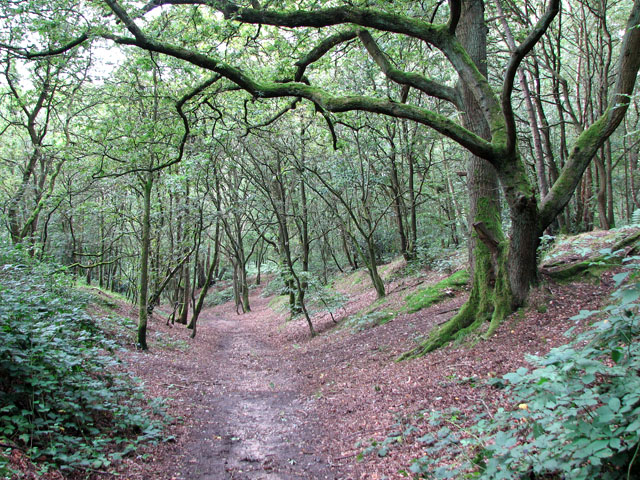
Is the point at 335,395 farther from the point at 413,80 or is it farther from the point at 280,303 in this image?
the point at 280,303

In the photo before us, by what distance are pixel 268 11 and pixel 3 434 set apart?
257 inches

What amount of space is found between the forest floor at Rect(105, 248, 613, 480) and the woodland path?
21mm

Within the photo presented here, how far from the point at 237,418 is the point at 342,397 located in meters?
1.87

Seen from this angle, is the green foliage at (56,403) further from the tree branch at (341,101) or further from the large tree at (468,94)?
the large tree at (468,94)

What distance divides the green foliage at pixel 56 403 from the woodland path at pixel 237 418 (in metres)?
0.63

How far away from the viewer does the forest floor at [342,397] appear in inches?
179

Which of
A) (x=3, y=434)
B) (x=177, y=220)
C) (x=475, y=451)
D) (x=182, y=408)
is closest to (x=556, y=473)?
(x=475, y=451)

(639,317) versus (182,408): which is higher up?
(639,317)

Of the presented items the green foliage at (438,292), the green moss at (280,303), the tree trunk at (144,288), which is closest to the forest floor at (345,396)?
the green foliage at (438,292)

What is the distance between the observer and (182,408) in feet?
22.1

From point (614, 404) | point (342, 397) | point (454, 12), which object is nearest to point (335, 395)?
point (342, 397)

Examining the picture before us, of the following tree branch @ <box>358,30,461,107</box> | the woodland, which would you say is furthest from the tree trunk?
tree branch @ <box>358,30,461,107</box>

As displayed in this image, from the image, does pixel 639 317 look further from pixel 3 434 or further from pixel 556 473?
pixel 3 434

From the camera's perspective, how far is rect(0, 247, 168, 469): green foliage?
3.86 m
